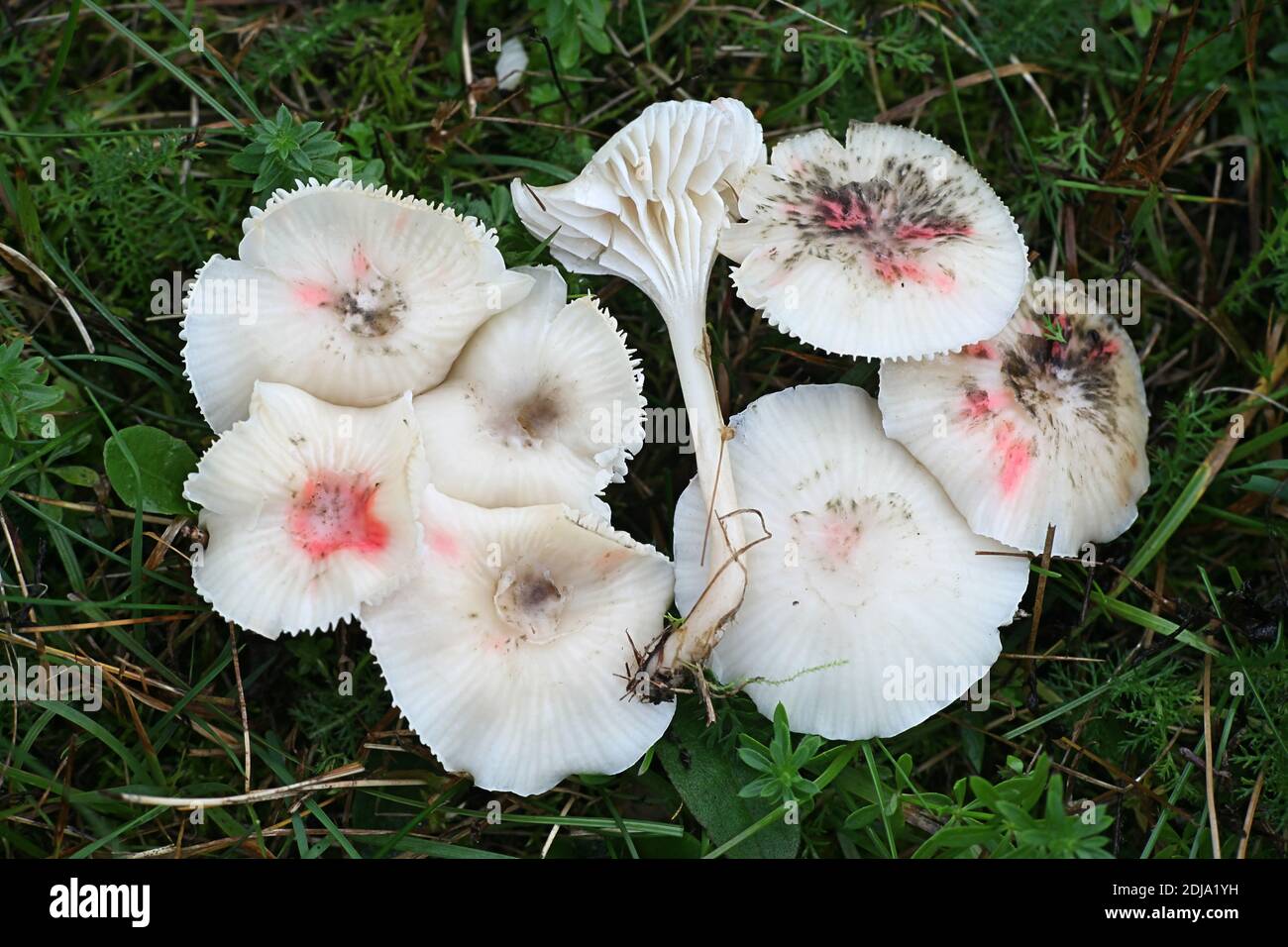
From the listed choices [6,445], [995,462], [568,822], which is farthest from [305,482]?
[995,462]

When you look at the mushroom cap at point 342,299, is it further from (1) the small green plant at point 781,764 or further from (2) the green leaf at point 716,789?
(1) the small green plant at point 781,764

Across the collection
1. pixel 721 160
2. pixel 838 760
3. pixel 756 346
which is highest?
pixel 721 160

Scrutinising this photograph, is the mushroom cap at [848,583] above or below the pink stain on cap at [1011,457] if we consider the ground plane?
below

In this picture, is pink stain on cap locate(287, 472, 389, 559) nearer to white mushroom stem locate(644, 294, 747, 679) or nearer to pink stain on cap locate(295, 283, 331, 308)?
pink stain on cap locate(295, 283, 331, 308)

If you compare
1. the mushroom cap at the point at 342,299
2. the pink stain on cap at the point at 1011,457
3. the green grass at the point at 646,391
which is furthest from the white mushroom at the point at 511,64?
the pink stain on cap at the point at 1011,457
